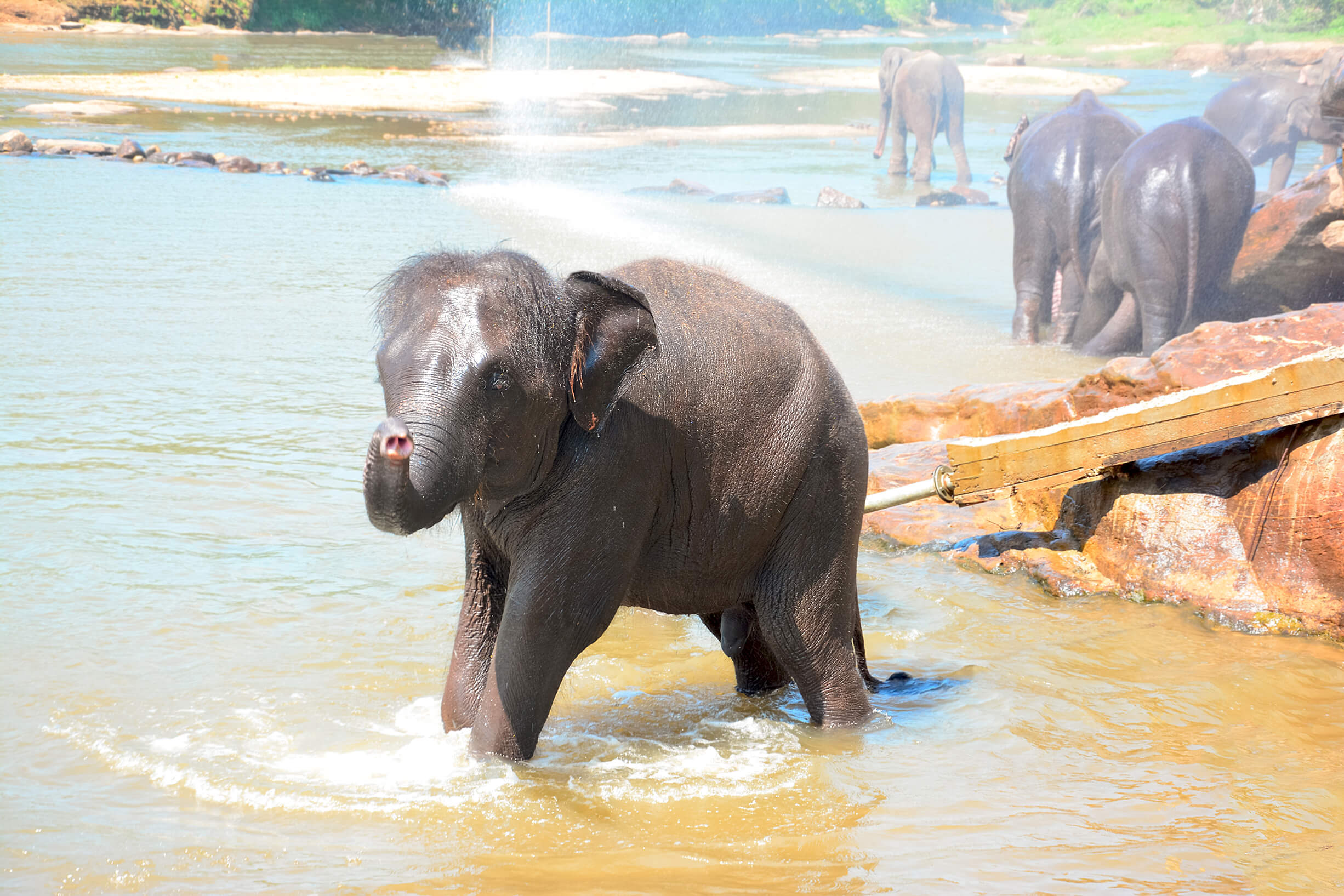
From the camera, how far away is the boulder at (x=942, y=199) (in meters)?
23.7

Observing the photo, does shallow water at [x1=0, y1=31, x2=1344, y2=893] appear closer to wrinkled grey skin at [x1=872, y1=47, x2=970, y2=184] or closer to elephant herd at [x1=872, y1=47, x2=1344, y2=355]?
elephant herd at [x1=872, y1=47, x2=1344, y2=355]

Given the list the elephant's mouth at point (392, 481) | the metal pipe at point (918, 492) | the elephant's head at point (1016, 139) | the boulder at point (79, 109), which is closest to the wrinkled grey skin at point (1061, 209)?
the elephant's head at point (1016, 139)

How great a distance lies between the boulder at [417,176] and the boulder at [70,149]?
4.41m

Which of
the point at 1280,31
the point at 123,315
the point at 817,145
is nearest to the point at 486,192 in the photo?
the point at 123,315

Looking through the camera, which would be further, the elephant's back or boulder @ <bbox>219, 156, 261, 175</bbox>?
boulder @ <bbox>219, 156, 261, 175</bbox>

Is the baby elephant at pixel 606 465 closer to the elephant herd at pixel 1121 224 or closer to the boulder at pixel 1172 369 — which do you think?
the boulder at pixel 1172 369

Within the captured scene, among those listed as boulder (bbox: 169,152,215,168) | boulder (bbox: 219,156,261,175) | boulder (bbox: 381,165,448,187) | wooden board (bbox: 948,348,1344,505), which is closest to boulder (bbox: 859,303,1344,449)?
wooden board (bbox: 948,348,1344,505)

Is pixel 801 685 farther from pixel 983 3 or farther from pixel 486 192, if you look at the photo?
pixel 983 3

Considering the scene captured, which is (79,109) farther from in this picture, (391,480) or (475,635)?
(391,480)

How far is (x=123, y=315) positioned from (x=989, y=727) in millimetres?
8670

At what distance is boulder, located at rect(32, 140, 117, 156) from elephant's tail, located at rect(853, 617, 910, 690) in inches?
791

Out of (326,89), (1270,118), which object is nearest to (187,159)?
(326,89)

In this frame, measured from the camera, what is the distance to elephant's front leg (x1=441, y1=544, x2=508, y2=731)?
14.1 feet

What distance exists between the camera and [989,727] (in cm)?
489
